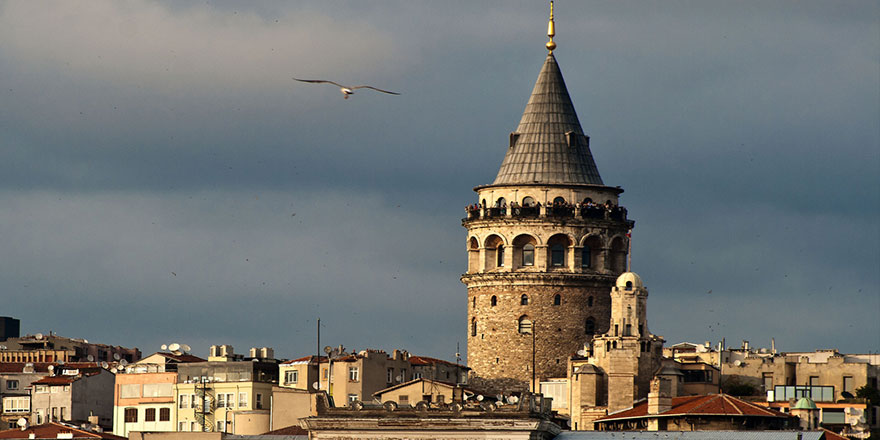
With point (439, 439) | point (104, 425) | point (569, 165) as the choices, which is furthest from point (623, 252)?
point (439, 439)

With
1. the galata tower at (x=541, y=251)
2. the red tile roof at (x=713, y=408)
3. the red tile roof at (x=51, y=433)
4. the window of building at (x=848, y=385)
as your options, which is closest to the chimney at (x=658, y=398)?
the red tile roof at (x=713, y=408)

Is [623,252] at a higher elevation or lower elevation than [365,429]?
higher

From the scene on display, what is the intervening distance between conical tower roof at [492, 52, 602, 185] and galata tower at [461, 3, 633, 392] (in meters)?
0.06

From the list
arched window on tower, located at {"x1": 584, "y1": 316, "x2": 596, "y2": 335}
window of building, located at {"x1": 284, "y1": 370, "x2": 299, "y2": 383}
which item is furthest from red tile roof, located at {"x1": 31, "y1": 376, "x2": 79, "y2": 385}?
arched window on tower, located at {"x1": 584, "y1": 316, "x2": 596, "y2": 335}

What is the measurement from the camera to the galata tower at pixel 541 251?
14000cm

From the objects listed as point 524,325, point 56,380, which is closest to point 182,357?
point 56,380

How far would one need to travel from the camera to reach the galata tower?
140 m

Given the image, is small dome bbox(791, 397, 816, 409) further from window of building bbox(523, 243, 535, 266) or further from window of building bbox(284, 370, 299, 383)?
window of building bbox(284, 370, 299, 383)

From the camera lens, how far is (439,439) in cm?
9844

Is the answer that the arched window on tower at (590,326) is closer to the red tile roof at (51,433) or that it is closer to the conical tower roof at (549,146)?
the conical tower roof at (549,146)

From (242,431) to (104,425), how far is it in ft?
64.7

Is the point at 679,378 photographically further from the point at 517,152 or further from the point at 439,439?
the point at 439,439

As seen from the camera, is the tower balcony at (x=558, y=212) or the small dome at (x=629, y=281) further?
the tower balcony at (x=558, y=212)

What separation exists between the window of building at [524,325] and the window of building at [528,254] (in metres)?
3.16
